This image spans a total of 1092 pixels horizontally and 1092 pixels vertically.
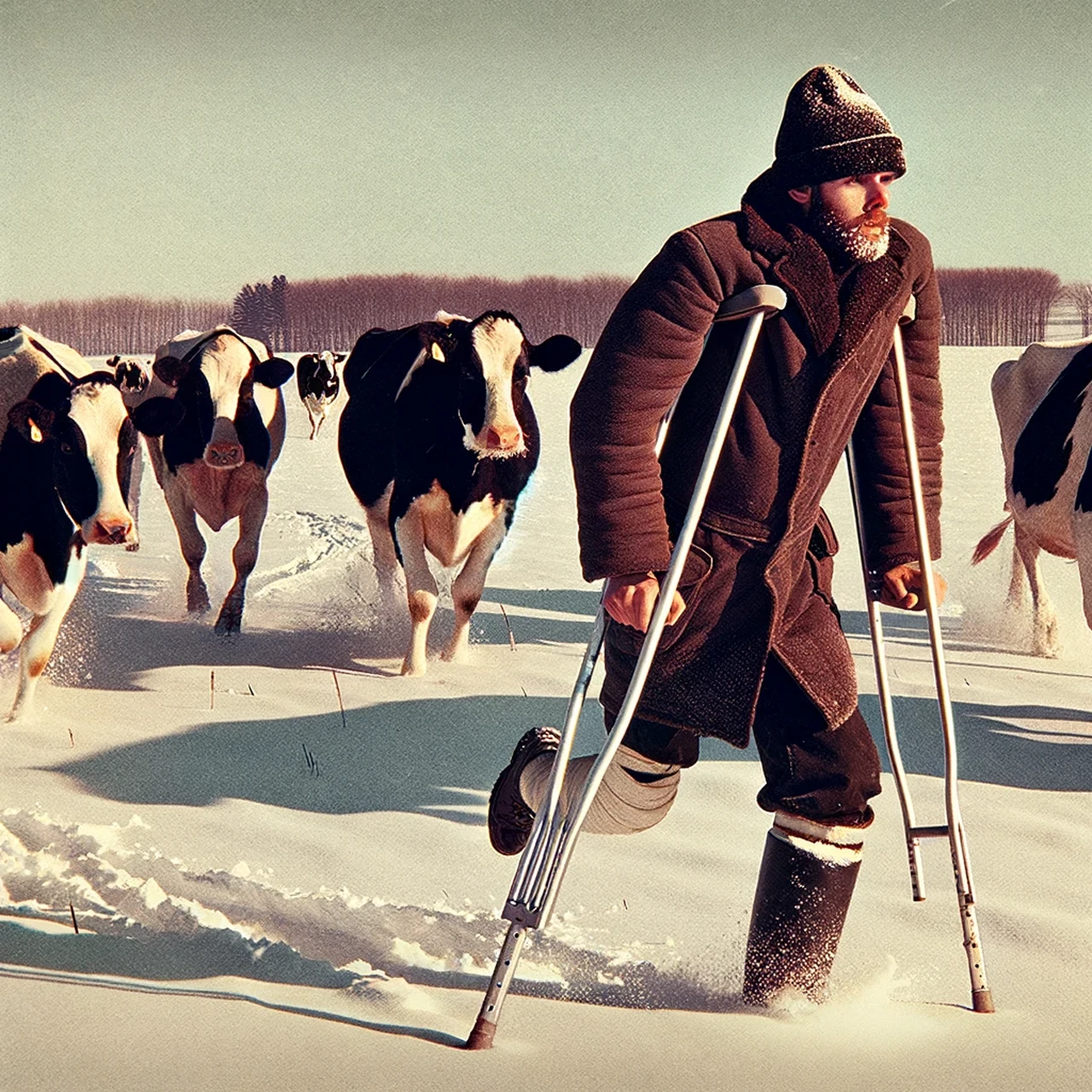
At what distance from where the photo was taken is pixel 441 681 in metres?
3.74

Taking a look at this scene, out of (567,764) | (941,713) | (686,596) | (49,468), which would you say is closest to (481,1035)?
(567,764)

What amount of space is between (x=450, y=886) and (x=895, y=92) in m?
2.06

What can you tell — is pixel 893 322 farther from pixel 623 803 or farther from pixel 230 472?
pixel 230 472

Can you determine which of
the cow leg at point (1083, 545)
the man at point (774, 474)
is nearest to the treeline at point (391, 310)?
the cow leg at point (1083, 545)

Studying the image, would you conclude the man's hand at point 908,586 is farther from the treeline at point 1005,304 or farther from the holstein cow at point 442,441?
the holstein cow at point 442,441

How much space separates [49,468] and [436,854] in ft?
4.61

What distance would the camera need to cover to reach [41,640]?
147 inches

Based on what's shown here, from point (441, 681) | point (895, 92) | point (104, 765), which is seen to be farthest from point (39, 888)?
point (895, 92)

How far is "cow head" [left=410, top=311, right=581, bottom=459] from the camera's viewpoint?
3.86 m

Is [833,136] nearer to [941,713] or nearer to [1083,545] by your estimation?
[941,713]

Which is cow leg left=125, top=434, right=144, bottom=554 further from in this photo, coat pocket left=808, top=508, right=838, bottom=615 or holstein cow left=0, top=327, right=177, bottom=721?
coat pocket left=808, top=508, right=838, bottom=615

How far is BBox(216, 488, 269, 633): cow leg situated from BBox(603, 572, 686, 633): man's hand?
125cm

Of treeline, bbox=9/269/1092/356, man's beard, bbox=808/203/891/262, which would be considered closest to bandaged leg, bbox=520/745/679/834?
man's beard, bbox=808/203/891/262

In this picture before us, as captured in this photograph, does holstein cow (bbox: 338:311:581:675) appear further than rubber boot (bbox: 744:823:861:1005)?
Yes
